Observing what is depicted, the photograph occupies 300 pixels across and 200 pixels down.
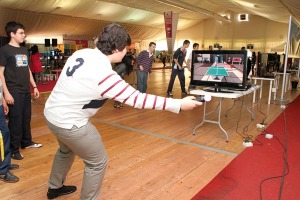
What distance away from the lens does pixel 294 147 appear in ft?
10.9

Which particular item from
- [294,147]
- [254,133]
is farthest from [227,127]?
[294,147]

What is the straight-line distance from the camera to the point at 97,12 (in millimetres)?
15969

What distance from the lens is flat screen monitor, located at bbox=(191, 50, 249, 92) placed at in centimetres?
339

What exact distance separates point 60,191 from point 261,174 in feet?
6.16

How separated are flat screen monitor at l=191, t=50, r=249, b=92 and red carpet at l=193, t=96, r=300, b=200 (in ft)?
2.87

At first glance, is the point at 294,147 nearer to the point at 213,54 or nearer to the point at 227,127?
the point at 227,127

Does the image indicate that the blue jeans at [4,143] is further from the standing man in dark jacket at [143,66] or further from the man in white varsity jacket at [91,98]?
the standing man in dark jacket at [143,66]

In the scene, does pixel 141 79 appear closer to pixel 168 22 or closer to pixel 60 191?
pixel 60 191

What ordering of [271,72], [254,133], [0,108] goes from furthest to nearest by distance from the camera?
Result: 1. [271,72]
2. [254,133]
3. [0,108]

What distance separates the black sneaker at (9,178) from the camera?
2322 millimetres

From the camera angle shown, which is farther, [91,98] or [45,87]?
[45,87]

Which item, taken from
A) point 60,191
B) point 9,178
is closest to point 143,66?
point 9,178

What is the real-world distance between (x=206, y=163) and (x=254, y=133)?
144 centimetres

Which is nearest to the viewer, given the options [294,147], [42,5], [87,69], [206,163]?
[87,69]
